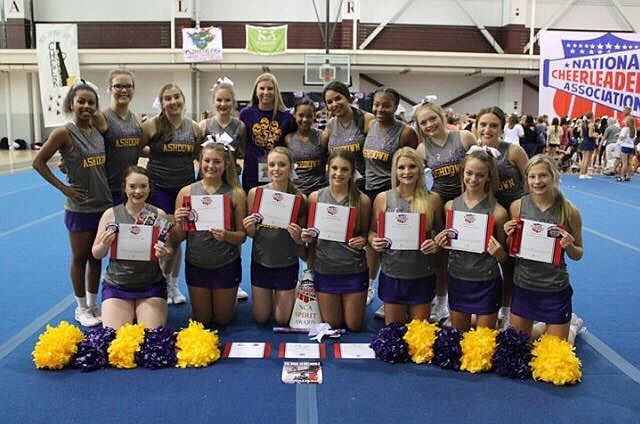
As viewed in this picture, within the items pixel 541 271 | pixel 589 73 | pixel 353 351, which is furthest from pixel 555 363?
pixel 589 73

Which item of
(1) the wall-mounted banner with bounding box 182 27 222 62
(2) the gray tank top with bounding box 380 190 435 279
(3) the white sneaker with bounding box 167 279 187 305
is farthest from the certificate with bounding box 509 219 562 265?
(1) the wall-mounted banner with bounding box 182 27 222 62

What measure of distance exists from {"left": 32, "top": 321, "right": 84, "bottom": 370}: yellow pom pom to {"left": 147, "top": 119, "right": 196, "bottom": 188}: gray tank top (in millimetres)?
1469

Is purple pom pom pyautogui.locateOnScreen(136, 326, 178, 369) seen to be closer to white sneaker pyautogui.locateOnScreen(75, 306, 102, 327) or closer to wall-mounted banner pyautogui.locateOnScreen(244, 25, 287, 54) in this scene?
white sneaker pyautogui.locateOnScreen(75, 306, 102, 327)

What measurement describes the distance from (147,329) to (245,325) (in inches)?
33.5

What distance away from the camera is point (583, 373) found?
347 cm

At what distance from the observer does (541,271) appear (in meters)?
3.52

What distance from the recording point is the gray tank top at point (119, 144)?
423 cm

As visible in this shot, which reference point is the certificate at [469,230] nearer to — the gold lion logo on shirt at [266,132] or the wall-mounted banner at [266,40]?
the gold lion logo on shirt at [266,132]

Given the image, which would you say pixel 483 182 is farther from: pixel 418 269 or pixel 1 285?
pixel 1 285

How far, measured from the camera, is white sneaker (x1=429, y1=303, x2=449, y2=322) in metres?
4.33

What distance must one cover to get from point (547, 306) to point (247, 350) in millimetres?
1930

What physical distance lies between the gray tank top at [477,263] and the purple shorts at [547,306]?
226 mm

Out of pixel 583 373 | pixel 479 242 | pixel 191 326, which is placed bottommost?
pixel 583 373

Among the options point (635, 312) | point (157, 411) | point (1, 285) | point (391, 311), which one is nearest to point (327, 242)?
point (391, 311)
